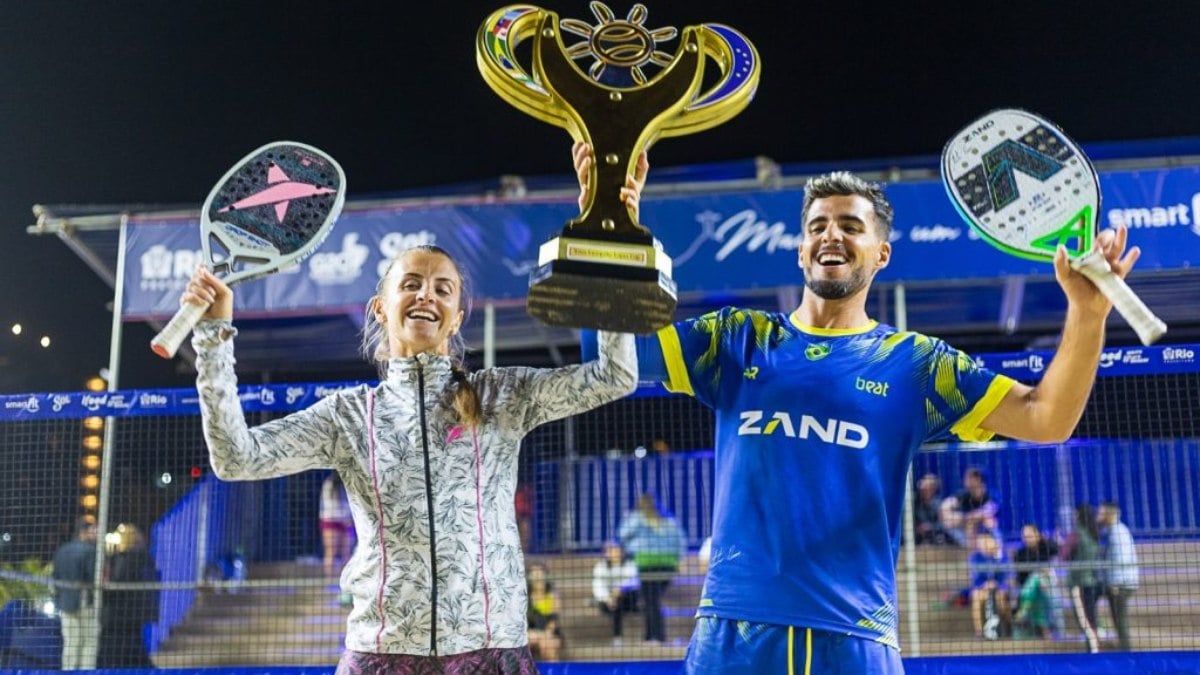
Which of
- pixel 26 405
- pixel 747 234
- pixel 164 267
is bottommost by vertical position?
pixel 26 405

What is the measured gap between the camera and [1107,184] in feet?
31.8

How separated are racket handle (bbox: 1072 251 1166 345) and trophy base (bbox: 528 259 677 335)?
103 cm

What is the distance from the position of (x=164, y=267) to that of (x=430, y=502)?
26.7 ft

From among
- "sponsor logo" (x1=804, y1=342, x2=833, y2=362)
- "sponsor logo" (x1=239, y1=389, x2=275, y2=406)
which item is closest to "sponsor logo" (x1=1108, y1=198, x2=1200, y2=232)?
"sponsor logo" (x1=239, y1=389, x2=275, y2=406)

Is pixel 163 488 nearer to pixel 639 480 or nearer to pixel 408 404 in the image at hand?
pixel 639 480

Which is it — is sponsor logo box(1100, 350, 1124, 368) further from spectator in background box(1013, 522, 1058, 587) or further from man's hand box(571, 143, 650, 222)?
man's hand box(571, 143, 650, 222)

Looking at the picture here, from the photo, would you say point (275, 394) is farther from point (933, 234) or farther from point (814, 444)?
point (933, 234)

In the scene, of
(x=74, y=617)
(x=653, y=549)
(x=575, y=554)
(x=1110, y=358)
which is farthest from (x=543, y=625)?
(x=1110, y=358)

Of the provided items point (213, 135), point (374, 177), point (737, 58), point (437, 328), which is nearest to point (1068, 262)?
point (737, 58)

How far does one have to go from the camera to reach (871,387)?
3113mm

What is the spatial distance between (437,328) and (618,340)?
54cm

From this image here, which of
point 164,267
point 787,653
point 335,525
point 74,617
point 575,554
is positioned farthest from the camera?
point 164,267

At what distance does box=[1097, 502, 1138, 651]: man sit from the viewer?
6.34m

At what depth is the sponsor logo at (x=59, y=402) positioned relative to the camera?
593 centimetres
